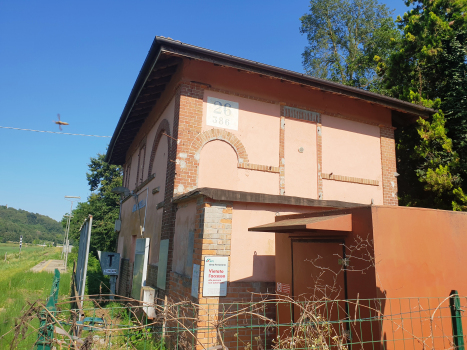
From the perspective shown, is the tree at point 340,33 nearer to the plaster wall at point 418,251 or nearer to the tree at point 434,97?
the tree at point 434,97

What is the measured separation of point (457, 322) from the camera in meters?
4.01

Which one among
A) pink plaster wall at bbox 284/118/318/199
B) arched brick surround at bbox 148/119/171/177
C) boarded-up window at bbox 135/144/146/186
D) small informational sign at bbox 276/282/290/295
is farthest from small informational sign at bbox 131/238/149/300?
small informational sign at bbox 276/282/290/295

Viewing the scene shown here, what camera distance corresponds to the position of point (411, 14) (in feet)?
44.0

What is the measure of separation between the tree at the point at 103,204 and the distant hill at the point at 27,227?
318ft

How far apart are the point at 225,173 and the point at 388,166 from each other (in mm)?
5334

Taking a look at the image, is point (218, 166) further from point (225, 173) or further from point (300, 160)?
point (300, 160)

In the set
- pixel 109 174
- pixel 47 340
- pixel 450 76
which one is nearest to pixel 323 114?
pixel 450 76

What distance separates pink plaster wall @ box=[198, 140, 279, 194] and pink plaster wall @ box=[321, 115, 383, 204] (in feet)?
6.55

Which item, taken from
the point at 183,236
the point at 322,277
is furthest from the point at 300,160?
the point at 322,277

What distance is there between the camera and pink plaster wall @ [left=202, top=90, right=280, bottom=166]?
869cm

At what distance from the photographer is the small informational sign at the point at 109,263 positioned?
11828 millimetres

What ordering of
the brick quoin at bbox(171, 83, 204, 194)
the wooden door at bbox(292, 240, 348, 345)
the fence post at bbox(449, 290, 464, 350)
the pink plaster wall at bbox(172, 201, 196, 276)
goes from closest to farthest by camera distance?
the fence post at bbox(449, 290, 464, 350)
the wooden door at bbox(292, 240, 348, 345)
the pink plaster wall at bbox(172, 201, 196, 276)
the brick quoin at bbox(171, 83, 204, 194)

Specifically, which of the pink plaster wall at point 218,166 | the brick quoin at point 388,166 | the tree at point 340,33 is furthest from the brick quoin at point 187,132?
the tree at point 340,33

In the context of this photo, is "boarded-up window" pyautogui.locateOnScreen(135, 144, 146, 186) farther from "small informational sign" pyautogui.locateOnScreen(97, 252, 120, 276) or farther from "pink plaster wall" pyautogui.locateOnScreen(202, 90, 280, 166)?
"pink plaster wall" pyautogui.locateOnScreen(202, 90, 280, 166)
